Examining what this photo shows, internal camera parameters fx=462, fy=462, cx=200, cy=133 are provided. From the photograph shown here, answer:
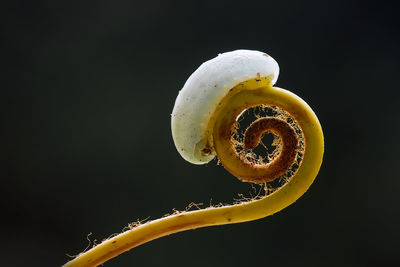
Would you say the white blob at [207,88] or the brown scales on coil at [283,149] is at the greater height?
the white blob at [207,88]

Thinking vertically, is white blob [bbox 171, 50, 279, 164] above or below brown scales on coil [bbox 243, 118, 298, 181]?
above

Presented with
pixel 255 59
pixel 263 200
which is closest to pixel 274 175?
pixel 263 200

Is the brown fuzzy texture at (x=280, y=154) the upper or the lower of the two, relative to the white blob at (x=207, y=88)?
lower

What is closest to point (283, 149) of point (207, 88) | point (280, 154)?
point (280, 154)

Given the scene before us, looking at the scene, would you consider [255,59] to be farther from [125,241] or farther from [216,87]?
[125,241]
